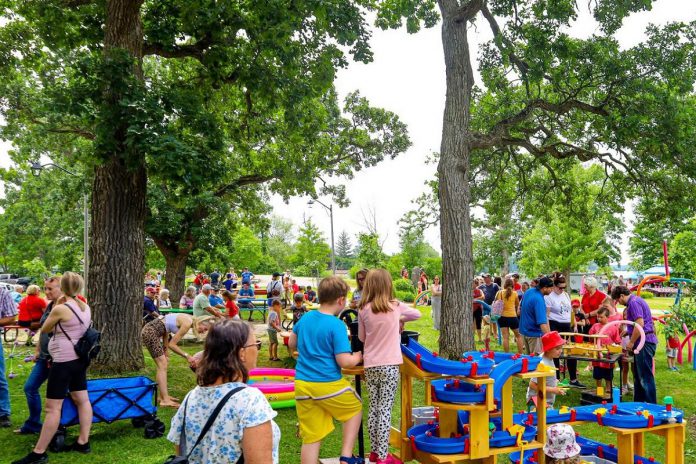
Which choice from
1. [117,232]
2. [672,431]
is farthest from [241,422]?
[117,232]

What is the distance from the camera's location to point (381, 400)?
174 inches

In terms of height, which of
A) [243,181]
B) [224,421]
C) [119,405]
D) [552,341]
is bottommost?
[119,405]

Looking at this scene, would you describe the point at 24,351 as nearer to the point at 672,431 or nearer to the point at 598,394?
the point at 598,394

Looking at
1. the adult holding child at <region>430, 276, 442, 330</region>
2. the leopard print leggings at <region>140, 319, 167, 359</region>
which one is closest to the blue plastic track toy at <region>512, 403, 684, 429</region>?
the leopard print leggings at <region>140, 319, 167, 359</region>

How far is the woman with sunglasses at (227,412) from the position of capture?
2301 millimetres

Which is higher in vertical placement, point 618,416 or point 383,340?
point 383,340

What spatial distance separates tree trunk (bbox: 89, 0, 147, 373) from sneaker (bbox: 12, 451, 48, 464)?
372 cm

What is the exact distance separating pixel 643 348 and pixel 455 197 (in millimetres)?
4537

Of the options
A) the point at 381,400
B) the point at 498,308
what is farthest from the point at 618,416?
the point at 498,308

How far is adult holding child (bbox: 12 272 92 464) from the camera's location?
5.02 m

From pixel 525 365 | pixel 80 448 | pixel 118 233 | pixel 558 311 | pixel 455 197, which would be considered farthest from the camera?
pixel 455 197

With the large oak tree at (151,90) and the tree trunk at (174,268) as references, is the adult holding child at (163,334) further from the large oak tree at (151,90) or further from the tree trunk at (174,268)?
the tree trunk at (174,268)

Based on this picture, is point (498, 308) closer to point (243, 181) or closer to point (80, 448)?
point (80, 448)

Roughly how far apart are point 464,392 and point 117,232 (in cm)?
681
